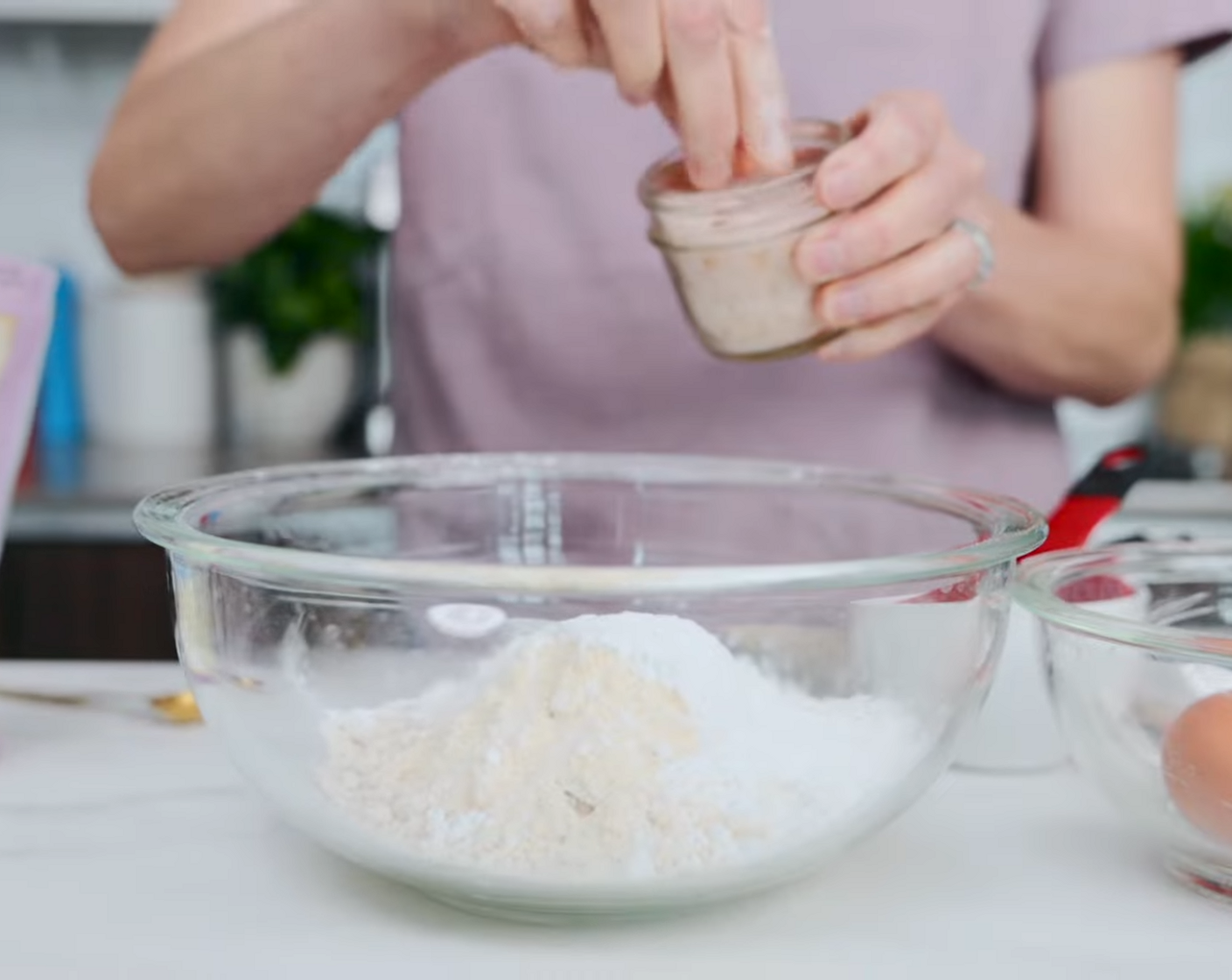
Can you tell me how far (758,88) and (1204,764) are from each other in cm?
32

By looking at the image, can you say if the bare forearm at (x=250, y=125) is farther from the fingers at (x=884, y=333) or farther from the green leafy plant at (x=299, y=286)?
the green leafy plant at (x=299, y=286)

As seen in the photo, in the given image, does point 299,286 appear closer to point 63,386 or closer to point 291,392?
point 291,392

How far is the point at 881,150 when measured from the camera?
2.31 ft

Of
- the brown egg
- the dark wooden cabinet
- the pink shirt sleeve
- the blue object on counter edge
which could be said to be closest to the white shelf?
the blue object on counter edge

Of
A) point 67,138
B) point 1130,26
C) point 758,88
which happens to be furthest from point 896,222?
point 67,138

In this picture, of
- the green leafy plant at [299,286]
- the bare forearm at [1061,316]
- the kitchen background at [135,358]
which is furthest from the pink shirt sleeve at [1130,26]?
the green leafy plant at [299,286]

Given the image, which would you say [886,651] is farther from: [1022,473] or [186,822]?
[1022,473]

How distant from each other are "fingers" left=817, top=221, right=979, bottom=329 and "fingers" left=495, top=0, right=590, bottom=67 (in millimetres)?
160

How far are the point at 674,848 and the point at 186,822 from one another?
0.22m

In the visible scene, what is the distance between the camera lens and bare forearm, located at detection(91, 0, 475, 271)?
0.82m

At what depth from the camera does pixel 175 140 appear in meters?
0.95

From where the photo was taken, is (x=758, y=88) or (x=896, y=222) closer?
(x=758, y=88)

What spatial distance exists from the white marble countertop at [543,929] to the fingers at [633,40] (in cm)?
33

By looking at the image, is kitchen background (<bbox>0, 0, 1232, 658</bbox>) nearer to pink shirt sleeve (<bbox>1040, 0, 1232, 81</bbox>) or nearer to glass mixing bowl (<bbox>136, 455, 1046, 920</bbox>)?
pink shirt sleeve (<bbox>1040, 0, 1232, 81</bbox>)
